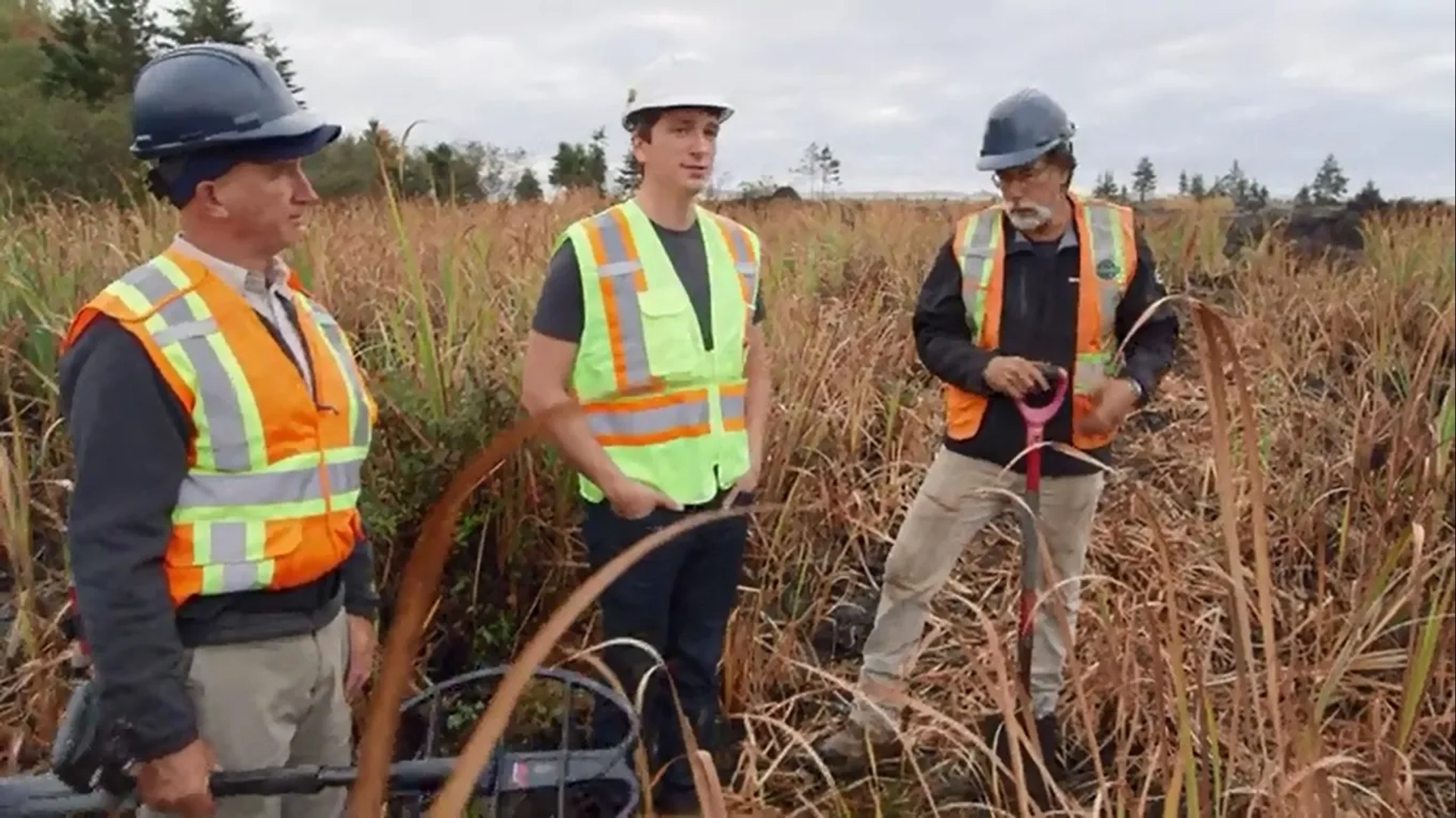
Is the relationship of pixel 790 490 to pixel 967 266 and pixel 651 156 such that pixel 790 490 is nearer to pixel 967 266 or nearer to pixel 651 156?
pixel 967 266

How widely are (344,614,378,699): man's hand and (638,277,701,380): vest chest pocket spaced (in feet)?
2.71

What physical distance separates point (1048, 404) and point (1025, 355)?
0.47 ft

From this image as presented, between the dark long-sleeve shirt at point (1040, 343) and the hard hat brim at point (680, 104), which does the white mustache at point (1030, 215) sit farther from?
the hard hat brim at point (680, 104)

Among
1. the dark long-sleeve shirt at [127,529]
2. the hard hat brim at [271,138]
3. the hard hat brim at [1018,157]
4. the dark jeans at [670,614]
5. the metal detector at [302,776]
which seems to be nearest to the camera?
the metal detector at [302,776]

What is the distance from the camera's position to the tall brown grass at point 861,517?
234 cm

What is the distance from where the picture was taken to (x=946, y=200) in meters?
11.4

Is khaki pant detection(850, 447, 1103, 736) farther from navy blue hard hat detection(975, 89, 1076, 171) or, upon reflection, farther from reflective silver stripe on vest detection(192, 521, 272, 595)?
reflective silver stripe on vest detection(192, 521, 272, 595)

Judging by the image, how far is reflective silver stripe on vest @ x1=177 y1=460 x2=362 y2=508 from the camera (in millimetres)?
1637

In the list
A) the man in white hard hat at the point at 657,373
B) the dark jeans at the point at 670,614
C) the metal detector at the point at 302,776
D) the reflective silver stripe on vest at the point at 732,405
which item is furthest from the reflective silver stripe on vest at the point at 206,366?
the reflective silver stripe on vest at the point at 732,405

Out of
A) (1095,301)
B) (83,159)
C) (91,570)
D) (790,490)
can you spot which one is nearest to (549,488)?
(790,490)

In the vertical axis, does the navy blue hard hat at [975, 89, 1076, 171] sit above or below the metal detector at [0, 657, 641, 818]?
above

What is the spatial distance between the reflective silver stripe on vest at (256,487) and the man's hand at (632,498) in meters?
0.78

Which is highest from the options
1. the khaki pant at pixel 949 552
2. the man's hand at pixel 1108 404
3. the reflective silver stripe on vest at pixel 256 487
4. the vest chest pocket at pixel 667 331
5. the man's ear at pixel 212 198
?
the man's ear at pixel 212 198

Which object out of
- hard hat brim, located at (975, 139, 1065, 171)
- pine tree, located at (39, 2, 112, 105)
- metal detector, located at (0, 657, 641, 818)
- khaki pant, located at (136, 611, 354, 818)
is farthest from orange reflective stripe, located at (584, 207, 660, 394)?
pine tree, located at (39, 2, 112, 105)
